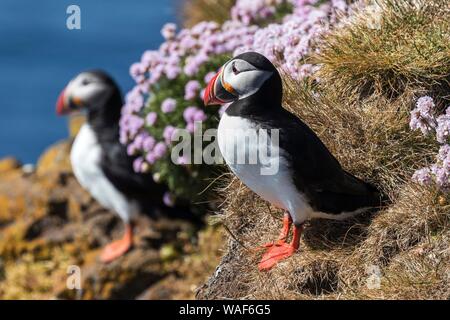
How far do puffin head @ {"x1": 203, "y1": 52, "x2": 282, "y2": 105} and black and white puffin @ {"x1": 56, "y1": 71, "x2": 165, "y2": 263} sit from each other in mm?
3457

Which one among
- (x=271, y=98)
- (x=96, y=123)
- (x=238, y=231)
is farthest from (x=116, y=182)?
(x=271, y=98)

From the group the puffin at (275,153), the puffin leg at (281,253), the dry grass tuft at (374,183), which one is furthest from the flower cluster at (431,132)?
the puffin leg at (281,253)

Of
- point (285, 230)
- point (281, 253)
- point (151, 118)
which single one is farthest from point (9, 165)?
point (281, 253)

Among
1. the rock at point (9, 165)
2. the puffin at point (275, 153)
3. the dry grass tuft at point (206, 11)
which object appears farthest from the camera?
the rock at point (9, 165)

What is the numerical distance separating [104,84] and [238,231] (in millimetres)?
3434

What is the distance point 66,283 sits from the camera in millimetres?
8086

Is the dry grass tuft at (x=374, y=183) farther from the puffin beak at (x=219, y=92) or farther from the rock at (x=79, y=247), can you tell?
the rock at (x=79, y=247)

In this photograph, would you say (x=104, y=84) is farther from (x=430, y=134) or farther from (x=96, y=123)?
(x=430, y=134)

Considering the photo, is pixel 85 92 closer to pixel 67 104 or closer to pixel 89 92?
pixel 89 92

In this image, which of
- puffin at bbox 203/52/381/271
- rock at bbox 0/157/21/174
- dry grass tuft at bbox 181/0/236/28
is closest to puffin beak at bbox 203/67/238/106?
puffin at bbox 203/52/381/271

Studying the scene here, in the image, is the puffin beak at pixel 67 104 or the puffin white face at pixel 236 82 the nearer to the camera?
the puffin white face at pixel 236 82

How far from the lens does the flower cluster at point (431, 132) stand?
188 inches

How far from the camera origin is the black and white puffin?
829cm

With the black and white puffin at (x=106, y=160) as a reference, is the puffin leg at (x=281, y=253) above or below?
below
